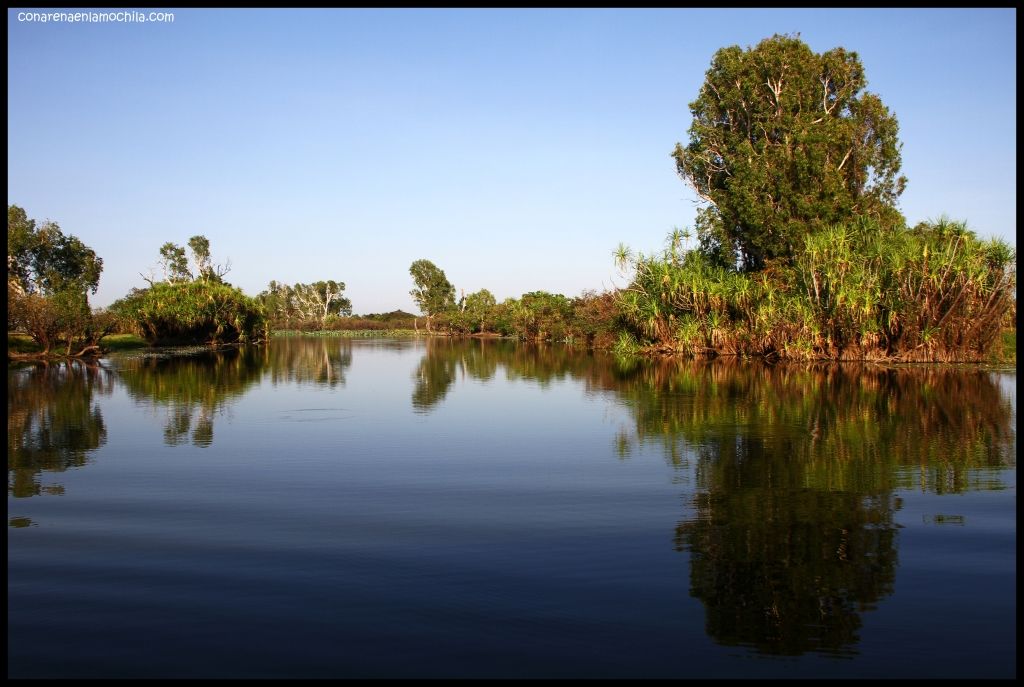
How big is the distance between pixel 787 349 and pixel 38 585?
28015 mm

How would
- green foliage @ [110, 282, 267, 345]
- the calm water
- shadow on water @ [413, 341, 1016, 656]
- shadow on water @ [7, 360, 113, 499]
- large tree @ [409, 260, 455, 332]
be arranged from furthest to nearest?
1. large tree @ [409, 260, 455, 332]
2. green foliage @ [110, 282, 267, 345]
3. shadow on water @ [7, 360, 113, 499]
4. shadow on water @ [413, 341, 1016, 656]
5. the calm water

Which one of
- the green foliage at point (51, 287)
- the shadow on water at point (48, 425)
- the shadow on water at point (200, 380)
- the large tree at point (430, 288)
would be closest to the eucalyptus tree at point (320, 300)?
the large tree at point (430, 288)

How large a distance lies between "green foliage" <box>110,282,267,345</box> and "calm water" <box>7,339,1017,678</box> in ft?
107

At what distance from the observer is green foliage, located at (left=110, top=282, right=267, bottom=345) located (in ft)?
148

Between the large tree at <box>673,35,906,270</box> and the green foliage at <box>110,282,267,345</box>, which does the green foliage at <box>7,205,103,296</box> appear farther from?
the large tree at <box>673,35,906,270</box>

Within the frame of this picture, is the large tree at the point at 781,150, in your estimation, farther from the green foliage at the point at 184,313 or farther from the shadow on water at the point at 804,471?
the green foliage at the point at 184,313

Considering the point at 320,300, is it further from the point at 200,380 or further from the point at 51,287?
the point at 200,380

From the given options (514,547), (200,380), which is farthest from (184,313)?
(514,547)

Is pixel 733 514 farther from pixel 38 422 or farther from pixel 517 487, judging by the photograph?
pixel 38 422

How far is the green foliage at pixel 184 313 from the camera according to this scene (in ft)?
148

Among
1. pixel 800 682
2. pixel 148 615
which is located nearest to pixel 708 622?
pixel 800 682

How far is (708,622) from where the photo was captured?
16.3ft

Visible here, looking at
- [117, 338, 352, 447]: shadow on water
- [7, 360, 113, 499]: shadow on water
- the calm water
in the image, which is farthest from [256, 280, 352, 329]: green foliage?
the calm water

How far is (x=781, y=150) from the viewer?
35438 mm
